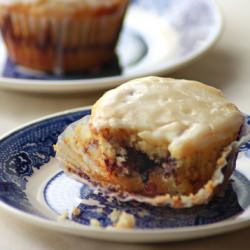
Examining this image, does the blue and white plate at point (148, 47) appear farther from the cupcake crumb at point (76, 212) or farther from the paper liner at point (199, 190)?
the cupcake crumb at point (76, 212)

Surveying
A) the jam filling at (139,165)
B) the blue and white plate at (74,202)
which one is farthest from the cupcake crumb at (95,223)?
the jam filling at (139,165)

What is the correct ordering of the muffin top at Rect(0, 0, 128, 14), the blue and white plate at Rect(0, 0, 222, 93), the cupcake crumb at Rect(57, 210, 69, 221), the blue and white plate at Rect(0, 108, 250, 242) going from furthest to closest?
the muffin top at Rect(0, 0, 128, 14), the blue and white plate at Rect(0, 0, 222, 93), the cupcake crumb at Rect(57, 210, 69, 221), the blue and white plate at Rect(0, 108, 250, 242)

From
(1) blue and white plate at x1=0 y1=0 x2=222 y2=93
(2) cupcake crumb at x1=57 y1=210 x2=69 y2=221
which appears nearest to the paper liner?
(2) cupcake crumb at x1=57 y1=210 x2=69 y2=221

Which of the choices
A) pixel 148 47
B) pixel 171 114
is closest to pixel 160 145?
pixel 171 114

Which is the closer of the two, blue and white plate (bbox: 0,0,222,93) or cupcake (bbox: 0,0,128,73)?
blue and white plate (bbox: 0,0,222,93)

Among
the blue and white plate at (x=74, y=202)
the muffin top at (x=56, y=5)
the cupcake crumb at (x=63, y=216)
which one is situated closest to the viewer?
the blue and white plate at (x=74, y=202)

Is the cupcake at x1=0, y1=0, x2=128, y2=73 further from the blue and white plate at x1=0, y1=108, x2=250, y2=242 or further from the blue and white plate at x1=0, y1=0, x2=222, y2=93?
the blue and white plate at x1=0, y1=108, x2=250, y2=242

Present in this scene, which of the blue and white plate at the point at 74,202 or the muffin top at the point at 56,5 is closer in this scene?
the blue and white plate at the point at 74,202
